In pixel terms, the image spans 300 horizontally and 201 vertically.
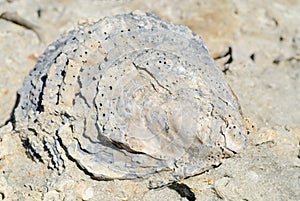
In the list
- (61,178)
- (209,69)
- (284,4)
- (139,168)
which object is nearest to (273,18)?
(284,4)

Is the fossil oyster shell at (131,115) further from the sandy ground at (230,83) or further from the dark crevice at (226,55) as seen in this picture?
the dark crevice at (226,55)

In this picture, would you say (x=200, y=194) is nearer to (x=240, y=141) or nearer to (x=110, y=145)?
(x=240, y=141)

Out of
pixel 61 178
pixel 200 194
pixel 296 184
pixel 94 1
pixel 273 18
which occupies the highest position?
pixel 273 18

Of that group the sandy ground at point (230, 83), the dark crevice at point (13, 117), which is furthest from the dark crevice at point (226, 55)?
the dark crevice at point (13, 117)

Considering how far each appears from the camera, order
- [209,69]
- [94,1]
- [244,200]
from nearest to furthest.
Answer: [244,200]
[209,69]
[94,1]

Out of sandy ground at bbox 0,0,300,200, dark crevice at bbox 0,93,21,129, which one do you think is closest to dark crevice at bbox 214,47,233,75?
sandy ground at bbox 0,0,300,200
